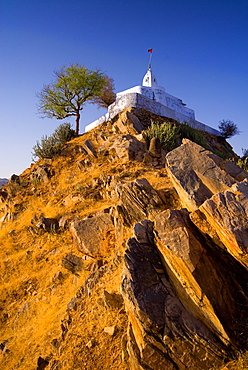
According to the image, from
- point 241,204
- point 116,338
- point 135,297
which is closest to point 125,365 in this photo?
point 116,338

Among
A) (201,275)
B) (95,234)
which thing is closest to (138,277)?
(201,275)

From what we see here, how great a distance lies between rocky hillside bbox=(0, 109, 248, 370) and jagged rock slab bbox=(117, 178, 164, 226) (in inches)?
1.4

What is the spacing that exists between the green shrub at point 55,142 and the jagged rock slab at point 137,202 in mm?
10874

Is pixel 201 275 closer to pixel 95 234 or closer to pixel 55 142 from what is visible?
pixel 95 234

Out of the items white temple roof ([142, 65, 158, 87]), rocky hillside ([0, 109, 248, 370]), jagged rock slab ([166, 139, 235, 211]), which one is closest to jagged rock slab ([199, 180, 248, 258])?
rocky hillside ([0, 109, 248, 370])

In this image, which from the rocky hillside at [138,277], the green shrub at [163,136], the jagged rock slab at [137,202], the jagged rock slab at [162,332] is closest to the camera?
the jagged rock slab at [162,332]

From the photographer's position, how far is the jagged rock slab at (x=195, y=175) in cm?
725

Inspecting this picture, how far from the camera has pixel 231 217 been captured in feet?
18.6

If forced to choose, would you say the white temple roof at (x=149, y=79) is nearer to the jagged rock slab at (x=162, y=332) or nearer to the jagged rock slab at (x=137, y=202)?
the jagged rock slab at (x=137, y=202)

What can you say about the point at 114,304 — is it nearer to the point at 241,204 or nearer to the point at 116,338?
the point at 116,338

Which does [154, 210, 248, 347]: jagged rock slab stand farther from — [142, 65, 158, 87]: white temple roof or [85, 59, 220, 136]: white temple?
[142, 65, 158, 87]: white temple roof

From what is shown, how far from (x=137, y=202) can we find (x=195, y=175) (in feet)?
7.90

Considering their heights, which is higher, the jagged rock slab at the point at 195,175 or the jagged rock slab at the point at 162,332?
the jagged rock slab at the point at 195,175

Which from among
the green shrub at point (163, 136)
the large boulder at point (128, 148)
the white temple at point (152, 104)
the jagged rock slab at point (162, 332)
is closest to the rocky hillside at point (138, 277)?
the jagged rock slab at point (162, 332)
